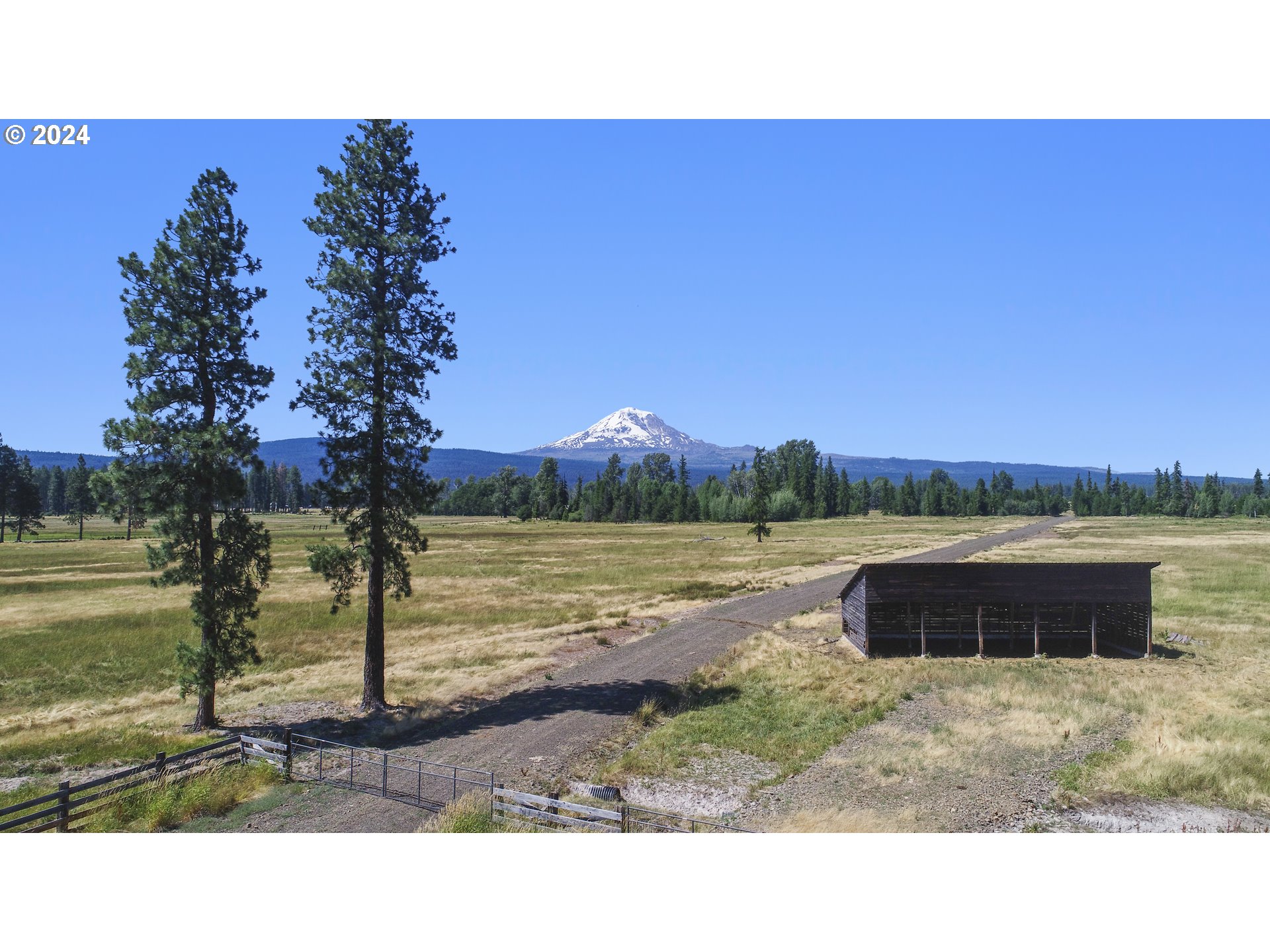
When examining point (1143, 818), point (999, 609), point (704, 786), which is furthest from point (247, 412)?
point (999, 609)

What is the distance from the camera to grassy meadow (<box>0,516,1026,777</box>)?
78.6ft

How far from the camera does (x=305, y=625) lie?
133 feet

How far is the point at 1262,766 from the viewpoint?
58.9ft

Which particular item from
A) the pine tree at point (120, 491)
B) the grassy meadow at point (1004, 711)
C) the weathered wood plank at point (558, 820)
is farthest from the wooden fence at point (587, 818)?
the pine tree at point (120, 491)

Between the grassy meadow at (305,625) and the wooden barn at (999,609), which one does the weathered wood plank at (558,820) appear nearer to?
the grassy meadow at (305,625)

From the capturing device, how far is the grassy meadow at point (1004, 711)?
58.6 ft

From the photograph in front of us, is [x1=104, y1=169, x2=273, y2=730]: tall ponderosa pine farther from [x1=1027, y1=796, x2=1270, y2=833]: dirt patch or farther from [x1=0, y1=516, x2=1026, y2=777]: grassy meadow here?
[x1=1027, y1=796, x2=1270, y2=833]: dirt patch

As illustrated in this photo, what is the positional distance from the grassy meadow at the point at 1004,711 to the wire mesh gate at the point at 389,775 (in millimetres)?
3779

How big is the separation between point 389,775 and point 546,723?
584cm

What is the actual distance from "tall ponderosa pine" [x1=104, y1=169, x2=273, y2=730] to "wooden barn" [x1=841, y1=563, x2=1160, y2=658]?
25.8 meters

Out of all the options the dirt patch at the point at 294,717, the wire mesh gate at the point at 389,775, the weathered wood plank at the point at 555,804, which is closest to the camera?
the weathered wood plank at the point at 555,804

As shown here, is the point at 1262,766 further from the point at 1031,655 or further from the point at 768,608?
the point at 768,608

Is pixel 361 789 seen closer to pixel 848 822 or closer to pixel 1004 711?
pixel 848 822
